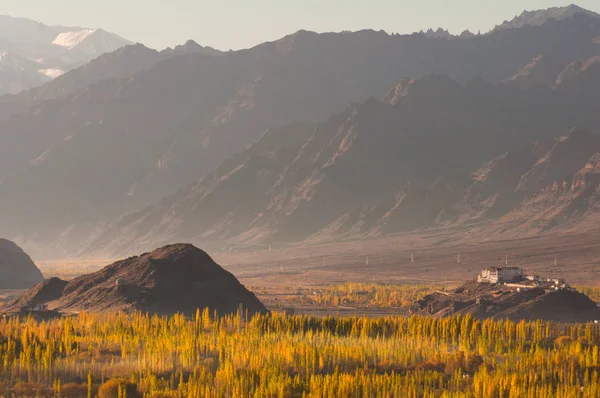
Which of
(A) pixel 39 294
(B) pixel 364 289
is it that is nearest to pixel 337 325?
(A) pixel 39 294

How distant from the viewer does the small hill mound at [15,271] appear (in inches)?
5753

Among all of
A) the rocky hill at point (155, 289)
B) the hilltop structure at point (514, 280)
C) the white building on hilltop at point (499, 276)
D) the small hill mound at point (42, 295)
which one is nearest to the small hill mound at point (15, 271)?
the small hill mound at point (42, 295)

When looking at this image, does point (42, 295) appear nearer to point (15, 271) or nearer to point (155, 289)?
point (155, 289)

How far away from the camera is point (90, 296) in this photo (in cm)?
8750

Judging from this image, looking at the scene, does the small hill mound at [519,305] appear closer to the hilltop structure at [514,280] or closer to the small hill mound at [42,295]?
the hilltop structure at [514,280]

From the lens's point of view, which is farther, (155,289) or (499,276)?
(499,276)

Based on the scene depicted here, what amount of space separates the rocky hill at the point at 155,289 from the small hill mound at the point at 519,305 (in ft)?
47.5

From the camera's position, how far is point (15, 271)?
6029 inches

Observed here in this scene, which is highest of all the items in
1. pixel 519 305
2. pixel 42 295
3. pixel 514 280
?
pixel 514 280

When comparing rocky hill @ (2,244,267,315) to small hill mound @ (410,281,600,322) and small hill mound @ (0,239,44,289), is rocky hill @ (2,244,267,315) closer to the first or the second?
small hill mound @ (410,281,600,322)

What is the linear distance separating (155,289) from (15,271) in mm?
73733

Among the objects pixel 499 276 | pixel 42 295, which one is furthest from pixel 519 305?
pixel 42 295

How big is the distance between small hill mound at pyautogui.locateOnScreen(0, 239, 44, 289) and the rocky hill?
52.9 m

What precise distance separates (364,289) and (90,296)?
58.2 metres
